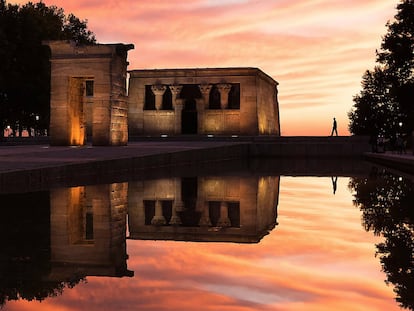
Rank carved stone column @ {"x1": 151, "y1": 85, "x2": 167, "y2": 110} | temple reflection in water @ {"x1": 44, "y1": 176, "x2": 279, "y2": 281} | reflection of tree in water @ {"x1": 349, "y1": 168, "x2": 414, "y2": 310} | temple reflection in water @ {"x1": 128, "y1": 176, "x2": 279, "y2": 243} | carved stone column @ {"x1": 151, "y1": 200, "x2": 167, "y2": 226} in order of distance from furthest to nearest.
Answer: carved stone column @ {"x1": 151, "y1": 85, "x2": 167, "y2": 110}, carved stone column @ {"x1": 151, "y1": 200, "x2": 167, "y2": 226}, temple reflection in water @ {"x1": 128, "y1": 176, "x2": 279, "y2": 243}, temple reflection in water @ {"x1": 44, "y1": 176, "x2": 279, "y2": 281}, reflection of tree in water @ {"x1": 349, "y1": 168, "x2": 414, "y2": 310}

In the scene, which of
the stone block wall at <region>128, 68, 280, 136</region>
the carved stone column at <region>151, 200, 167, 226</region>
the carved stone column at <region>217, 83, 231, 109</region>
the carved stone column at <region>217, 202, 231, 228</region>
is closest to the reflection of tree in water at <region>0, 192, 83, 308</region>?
the carved stone column at <region>151, 200, 167, 226</region>

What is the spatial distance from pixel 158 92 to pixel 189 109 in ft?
9.91

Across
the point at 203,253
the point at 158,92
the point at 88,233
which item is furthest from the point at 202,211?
the point at 158,92

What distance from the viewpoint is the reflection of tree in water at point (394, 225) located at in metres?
4.63

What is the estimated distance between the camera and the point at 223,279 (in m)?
4.67

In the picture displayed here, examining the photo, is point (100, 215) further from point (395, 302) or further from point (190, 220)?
point (395, 302)

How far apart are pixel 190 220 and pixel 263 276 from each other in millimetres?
3525

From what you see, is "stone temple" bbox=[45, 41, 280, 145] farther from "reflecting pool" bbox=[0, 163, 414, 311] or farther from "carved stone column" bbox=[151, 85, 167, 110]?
"reflecting pool" bbox=[0, 163, 414, 311]

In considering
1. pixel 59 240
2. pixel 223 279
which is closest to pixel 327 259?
pixel 223 279

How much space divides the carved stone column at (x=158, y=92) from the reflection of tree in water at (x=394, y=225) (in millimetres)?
38725

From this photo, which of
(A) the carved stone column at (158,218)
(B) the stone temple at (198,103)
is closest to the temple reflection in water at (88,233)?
(A) the carved stone column at (158,218)

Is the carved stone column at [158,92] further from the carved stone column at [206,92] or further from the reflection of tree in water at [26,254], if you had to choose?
the reflection of tree in water at [26,254]

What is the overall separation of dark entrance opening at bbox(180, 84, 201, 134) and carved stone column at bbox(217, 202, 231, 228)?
135ft

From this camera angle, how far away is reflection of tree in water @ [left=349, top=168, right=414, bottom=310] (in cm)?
463
